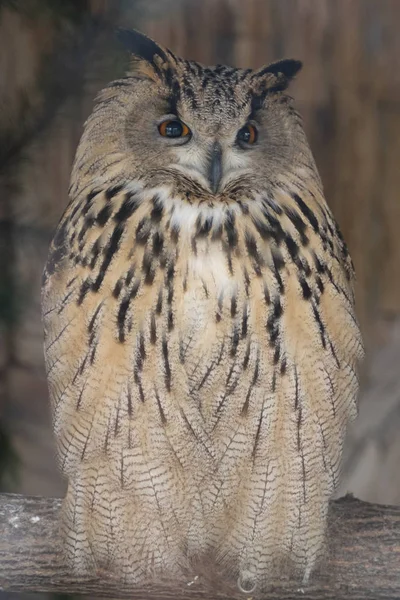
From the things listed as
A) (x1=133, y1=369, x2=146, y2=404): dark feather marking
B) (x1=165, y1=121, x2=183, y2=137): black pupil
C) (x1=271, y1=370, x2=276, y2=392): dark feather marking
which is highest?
(x1=165, y1=121, x2=183, y2=137): black pupil

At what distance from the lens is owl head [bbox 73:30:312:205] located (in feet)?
5.08

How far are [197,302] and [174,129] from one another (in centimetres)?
28

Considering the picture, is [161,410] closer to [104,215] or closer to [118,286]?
[118,286]

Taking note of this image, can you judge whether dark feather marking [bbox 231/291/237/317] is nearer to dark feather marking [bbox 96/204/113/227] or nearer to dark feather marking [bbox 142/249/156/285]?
dark feather marking [bbox 142/249/156/285]

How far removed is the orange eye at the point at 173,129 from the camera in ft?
5.15

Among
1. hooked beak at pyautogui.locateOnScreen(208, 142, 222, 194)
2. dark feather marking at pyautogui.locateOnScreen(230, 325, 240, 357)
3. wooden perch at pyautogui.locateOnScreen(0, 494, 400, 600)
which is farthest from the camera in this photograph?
wooden perch at pyautogui.locateOnScreen(0, 494, 400, 600)

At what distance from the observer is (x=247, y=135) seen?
160 centimetres

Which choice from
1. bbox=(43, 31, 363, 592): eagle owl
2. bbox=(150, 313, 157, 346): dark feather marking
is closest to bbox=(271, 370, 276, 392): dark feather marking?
bbox=(43, 31, 363, 592): eagle owl

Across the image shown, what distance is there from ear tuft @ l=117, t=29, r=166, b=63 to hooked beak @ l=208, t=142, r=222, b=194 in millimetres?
185

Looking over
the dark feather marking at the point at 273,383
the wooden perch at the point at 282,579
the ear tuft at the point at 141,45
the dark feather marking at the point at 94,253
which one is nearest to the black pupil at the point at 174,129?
the ear tuft at the point at 141,45

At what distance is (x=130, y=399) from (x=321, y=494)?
427mm

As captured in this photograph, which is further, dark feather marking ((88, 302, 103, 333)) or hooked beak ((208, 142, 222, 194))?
dark feather marking ((88, 302, 103, 333))

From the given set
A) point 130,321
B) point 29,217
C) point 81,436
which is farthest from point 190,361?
point 29,217

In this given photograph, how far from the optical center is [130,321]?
1.63m
